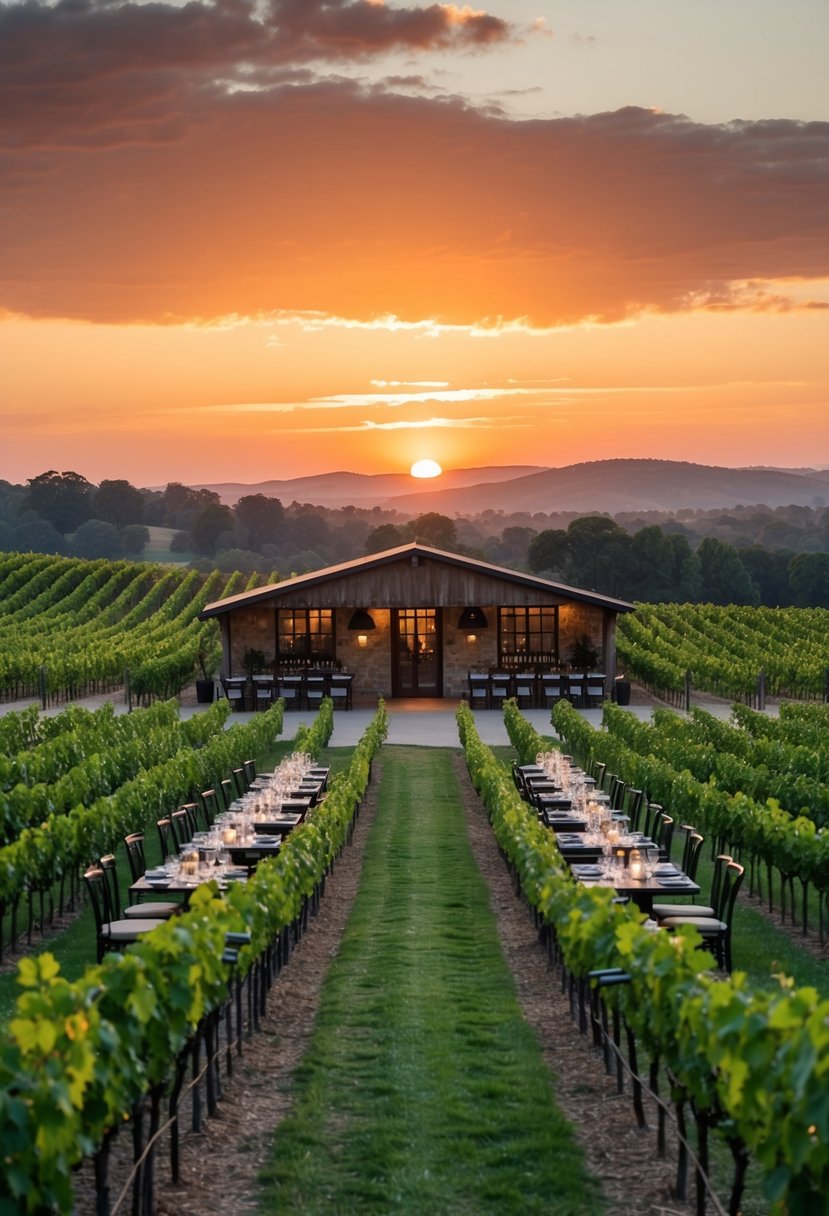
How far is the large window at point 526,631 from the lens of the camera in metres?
38.4

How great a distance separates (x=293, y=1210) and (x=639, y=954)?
2.21m

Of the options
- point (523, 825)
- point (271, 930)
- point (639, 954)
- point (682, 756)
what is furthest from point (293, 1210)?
point (682, 756)

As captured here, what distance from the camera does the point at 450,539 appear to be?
117 metres

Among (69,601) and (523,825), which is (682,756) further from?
(69,601)

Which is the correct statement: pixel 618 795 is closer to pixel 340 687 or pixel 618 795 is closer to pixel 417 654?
pixel 340 687

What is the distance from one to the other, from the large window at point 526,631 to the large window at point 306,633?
4.56 meters

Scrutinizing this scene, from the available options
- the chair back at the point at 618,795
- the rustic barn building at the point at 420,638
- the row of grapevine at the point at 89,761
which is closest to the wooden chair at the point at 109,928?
the row of grapevine at the point at 89,761

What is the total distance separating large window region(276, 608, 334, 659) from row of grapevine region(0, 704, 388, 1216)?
2892 centimetres

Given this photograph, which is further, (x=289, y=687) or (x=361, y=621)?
(x=361, y=621)

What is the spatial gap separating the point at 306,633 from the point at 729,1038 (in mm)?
32807

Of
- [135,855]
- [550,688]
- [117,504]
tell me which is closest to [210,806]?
[135,855]

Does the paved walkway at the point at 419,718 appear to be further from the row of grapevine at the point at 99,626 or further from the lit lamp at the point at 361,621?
the lit lamp at the point at 361,621

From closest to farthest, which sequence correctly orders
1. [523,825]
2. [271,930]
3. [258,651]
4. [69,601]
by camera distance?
[271,930] < [523,825] < [258,651] < [69,601]

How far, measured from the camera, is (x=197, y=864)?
12.1 metres
